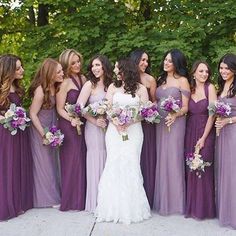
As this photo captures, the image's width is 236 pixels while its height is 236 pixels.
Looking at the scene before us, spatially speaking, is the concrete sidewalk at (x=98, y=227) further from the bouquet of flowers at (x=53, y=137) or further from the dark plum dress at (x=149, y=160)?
the bouquet of flowers at (x=53, y=137)

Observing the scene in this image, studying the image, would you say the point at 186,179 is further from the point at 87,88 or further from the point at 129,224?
the point at 87,88

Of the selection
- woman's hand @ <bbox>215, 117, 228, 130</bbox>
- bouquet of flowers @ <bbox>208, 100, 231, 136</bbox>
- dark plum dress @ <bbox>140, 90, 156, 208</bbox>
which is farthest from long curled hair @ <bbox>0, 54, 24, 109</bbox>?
woman's hand @ <bbox>215, 117, 228, 130</bbox>

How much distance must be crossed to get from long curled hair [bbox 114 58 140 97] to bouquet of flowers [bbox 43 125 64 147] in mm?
1213

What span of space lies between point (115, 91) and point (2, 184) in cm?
209

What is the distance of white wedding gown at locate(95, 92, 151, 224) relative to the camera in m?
6.45

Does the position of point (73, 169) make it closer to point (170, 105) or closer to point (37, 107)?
point (37, 107)

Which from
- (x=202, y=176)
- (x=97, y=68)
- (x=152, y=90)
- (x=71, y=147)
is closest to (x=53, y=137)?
(x=71, y=147)

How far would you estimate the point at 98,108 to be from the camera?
21.5 feet

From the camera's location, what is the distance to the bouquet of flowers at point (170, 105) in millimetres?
6438

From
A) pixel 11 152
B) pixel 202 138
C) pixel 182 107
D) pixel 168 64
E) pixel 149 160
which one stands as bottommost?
pixel 149 160

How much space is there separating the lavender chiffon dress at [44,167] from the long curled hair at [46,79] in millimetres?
131

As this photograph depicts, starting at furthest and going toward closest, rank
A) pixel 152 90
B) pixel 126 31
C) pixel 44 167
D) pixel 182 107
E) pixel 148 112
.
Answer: pixel 126 31, pixel 44 167, pixel 152 90, pixel 182 107, pixel 148 112

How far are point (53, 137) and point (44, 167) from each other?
71 centimetres

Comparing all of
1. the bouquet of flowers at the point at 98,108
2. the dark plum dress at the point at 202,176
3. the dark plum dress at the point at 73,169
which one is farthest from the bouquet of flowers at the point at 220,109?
the dark plum dress at the point at 73,169
